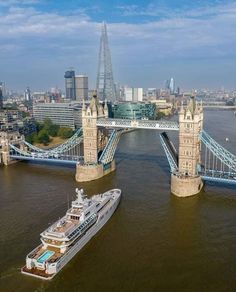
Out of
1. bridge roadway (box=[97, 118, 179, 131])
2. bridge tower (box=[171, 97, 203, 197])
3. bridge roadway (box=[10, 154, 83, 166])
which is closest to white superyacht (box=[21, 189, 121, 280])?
bridge tower (box=[171, 97, 203, 197])

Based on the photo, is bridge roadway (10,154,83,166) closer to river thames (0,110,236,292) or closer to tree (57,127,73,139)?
river thames (0,110,236,292)

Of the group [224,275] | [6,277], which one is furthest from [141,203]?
[6,277]

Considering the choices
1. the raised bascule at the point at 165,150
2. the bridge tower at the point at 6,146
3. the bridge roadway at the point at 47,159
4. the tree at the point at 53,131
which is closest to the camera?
the raised bascule at the point at 165,150

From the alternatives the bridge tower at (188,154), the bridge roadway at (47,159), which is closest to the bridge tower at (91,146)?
the bridge roadway at (47,159)

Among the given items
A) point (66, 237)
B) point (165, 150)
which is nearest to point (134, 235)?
point (66, 237)

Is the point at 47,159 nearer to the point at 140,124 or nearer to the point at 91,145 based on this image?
the point at 91,145

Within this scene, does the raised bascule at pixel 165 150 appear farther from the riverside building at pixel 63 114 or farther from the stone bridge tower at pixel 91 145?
the riverside building at pixel 63 114
